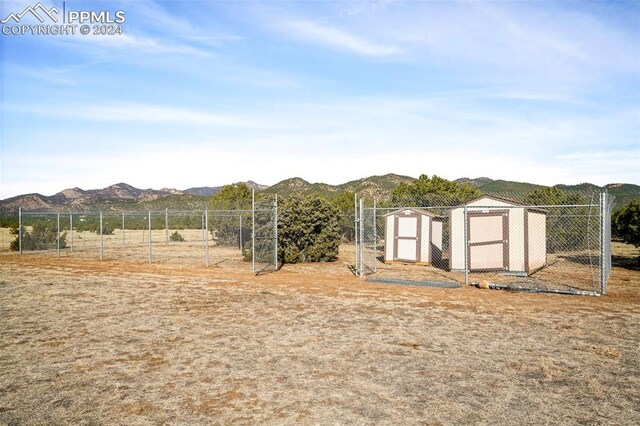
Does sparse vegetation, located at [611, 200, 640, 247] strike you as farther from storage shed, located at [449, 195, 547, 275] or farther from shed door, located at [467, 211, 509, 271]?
shed door, located at [467, 211, 509, 271]

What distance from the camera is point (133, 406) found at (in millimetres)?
4926

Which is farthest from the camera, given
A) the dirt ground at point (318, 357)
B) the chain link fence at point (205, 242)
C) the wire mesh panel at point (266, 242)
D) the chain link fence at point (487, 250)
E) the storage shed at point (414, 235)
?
the storage shed at point (414, 235)

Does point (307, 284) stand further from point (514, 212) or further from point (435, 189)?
point (435, 189)

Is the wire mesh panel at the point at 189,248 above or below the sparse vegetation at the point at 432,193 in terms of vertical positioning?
below

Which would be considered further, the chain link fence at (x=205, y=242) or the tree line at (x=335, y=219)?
the tree line at (x=335, y=219)

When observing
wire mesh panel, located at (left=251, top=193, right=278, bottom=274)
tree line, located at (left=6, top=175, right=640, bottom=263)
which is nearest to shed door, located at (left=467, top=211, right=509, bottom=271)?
tree line, located at (left=6, top=175, right=640, bottom=263)

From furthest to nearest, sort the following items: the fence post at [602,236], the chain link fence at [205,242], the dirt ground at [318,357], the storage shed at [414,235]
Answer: the storage shed at [414,235], the chain link fence at [205,242], the fence post at [602,236], the dirt ground at [318,357]

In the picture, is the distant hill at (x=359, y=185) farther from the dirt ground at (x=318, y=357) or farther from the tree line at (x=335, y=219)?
the dirt ground at (x=318, y=357)

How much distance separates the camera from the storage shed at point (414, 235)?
1902 cm

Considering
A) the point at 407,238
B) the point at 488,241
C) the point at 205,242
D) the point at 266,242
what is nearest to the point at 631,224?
the point at 488,241

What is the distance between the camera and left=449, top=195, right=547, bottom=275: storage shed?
15.4 meters

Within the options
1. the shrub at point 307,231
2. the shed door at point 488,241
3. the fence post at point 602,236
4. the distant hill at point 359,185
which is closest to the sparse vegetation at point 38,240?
the shrub at point 307,231

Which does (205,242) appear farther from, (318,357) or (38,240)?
(318,357)

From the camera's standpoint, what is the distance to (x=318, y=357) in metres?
6.60
